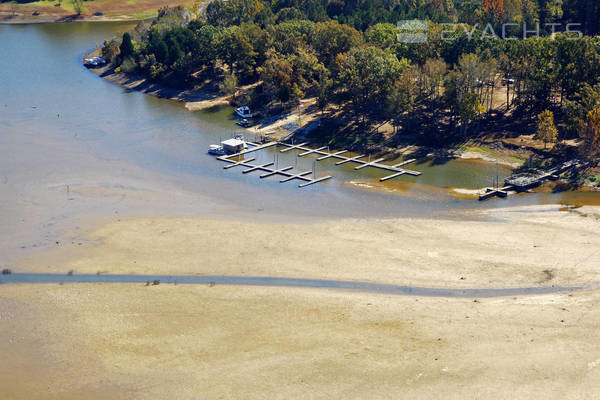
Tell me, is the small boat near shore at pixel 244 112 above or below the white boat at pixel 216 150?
above

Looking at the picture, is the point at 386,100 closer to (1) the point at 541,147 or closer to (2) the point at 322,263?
(1) the point at 541,147

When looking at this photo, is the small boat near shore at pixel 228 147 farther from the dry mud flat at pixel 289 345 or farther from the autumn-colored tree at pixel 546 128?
the autumn-colored tree at pixel 546 128

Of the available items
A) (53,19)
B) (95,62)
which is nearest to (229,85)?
(95,62)

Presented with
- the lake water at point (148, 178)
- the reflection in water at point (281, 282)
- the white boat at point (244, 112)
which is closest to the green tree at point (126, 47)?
the lake water at point (148, 178)

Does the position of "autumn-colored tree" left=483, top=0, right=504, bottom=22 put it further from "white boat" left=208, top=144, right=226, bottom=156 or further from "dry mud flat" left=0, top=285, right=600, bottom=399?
"dry mud flat" left=0, top=285, right=600, bottom=399

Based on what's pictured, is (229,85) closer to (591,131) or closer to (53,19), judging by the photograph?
(591,131)

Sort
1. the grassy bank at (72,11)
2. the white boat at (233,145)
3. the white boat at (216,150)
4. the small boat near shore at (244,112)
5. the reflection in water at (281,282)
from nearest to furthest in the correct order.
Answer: the reflection in water at (281,282), the white boat at (233,145), the white boat at (216,150), the small boat near shore at (244,112), the grassy bank at (72,11)
